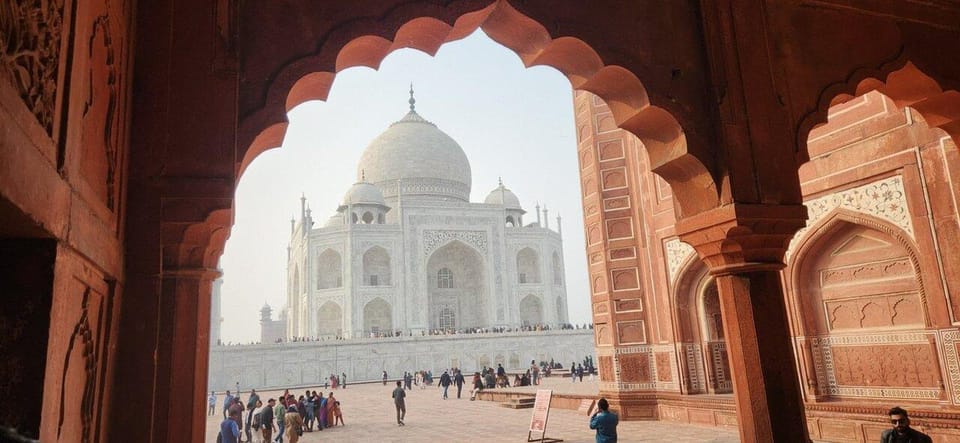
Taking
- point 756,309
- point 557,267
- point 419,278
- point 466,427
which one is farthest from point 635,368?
point 557,267

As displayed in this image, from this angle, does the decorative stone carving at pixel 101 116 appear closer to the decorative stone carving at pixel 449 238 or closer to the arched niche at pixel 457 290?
the decorative stone carving at pixel 449 238

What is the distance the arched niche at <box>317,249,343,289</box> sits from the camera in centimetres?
3562

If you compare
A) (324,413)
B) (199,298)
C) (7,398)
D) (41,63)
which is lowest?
(324,413)

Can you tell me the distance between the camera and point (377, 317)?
35.7 meters

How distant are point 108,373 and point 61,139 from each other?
1.15m

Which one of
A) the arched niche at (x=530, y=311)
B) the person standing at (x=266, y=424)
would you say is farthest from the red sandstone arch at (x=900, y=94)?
the arched niche at (x=530, y=311)

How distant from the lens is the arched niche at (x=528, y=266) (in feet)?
128

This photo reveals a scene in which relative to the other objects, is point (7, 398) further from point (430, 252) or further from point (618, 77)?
point (430, 252)

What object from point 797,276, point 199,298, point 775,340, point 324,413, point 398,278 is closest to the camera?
point 199,298

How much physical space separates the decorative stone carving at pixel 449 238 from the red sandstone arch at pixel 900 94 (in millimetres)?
31245

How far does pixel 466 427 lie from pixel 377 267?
24876 millimetres

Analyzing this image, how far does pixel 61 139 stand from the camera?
2107 mm

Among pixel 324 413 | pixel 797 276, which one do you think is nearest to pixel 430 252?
pixel 324 413

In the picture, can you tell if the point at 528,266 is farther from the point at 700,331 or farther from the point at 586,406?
the point at 700,331
